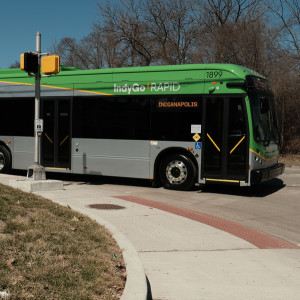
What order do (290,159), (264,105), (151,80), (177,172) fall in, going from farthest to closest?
(290,159), (151,80), (177,172), (264,105)

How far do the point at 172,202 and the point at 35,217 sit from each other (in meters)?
4.12

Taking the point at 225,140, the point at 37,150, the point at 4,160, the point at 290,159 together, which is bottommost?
the point at 290,159

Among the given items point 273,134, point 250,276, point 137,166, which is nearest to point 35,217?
point 250,276

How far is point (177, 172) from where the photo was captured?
11922mm

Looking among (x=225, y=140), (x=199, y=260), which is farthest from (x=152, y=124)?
(x=199, y=260)

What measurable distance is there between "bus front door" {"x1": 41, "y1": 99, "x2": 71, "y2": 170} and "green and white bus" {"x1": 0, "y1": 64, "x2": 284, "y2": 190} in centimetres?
3

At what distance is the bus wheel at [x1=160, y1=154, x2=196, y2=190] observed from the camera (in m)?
11.7

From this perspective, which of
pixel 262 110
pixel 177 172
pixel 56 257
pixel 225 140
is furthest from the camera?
pixel 177 172

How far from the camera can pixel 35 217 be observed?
690 centimetres

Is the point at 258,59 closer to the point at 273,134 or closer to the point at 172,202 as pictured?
the point at 273,134

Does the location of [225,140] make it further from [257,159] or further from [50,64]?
[50,64]

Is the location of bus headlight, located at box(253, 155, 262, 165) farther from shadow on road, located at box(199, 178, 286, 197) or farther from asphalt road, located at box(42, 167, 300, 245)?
shadow on road, located at box(199, 178, 286, 197)

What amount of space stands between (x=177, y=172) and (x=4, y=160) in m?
5.93

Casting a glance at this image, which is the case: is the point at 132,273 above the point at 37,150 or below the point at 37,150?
below
